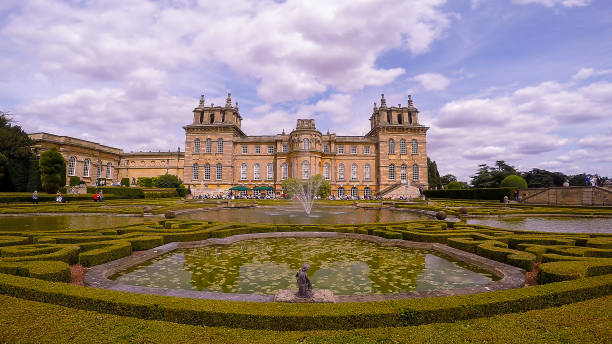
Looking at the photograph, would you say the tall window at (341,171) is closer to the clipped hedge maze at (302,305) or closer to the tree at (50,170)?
the tree at (50,170)

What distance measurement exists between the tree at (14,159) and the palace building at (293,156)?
11663 mm

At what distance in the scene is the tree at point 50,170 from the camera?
31.5m

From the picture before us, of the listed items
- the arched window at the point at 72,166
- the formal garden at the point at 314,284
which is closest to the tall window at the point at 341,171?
the arched window at the point at 72,166

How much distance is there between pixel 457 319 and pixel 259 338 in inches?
104

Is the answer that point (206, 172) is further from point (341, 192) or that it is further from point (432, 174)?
point (432, 174)

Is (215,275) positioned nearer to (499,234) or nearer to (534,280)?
(534,280)

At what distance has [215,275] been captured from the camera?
7082mm

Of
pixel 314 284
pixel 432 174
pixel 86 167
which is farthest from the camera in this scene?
pixel 432 174

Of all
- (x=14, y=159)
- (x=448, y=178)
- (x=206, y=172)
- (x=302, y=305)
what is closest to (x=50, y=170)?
(x=14, y=159)

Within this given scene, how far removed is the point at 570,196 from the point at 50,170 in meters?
51.8

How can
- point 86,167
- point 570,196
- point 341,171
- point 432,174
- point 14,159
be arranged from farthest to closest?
point 432,174
point 341,171
point 86,167
point 14,159
point 570,196

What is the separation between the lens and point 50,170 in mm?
31562

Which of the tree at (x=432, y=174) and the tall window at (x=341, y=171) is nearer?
the tall window at (x=341, y=171)

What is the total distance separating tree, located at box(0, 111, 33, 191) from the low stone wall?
187ft
